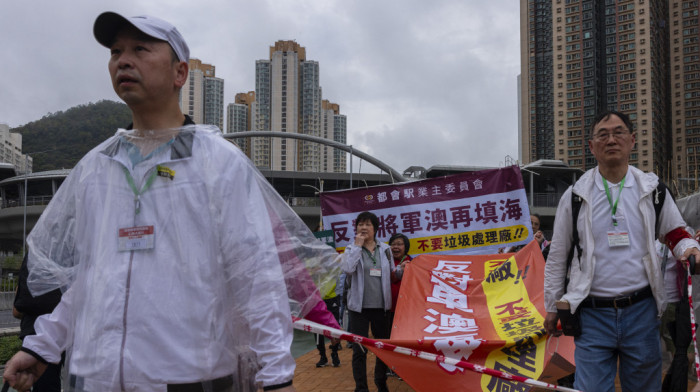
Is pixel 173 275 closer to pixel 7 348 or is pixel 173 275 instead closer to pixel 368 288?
pixel 368 288

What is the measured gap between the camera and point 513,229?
30.0 ft

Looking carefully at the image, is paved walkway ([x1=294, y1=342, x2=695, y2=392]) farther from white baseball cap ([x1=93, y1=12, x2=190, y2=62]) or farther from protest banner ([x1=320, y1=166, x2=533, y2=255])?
white baseball cap ([x1=93, y1=12, x2=190, y2=62])

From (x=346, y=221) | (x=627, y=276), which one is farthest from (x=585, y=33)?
(x=627, y=276)

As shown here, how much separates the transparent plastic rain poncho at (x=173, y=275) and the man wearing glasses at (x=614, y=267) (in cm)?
211

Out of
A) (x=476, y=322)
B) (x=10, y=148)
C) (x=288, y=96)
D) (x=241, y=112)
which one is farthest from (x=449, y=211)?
(x=10, y=148)

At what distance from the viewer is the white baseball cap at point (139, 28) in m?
1.96

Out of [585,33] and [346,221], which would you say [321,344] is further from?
[585,33]

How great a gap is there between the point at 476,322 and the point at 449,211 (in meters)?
3.80

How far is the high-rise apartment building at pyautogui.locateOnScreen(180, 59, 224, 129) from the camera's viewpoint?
5306cm

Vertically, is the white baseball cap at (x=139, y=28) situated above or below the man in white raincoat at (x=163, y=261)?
above

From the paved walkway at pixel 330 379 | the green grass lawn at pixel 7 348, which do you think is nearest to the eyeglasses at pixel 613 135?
the paved walkway at pixel 330 379

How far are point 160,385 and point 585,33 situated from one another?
9463cm

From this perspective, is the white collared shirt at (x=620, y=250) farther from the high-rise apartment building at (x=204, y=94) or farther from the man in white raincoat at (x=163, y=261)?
the high-rise apartment building at (x=204, y=94)

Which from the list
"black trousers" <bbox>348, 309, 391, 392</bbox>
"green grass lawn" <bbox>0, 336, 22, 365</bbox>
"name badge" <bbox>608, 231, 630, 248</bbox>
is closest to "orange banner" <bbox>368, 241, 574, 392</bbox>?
"black trousers" <bbox>348, 309, 391, 392</bbox>
